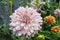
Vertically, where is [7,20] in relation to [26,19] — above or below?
below

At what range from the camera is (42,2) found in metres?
1.39

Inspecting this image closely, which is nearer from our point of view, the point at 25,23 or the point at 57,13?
the point at 25,23

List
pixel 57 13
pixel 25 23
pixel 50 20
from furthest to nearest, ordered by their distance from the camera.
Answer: pixel 57 13 → pixel 50 20 → pixel 25 23

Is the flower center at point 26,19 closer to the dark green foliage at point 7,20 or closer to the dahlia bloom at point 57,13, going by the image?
the dark green foliage at point 7,20

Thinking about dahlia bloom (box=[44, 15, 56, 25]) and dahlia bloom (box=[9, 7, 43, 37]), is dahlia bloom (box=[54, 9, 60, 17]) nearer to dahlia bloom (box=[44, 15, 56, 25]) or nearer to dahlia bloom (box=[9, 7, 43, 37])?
dahlia bloom (box=[44, 15, 56, 25])

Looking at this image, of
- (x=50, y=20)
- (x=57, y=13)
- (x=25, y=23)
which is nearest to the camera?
(x=25, y=23)

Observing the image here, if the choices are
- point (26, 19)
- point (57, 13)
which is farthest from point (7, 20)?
point (26, 19)

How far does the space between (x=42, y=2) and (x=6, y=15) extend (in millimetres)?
243

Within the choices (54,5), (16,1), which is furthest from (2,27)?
(54,5)

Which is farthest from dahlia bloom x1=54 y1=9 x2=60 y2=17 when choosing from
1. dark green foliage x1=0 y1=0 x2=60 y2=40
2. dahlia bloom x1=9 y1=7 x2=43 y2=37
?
dahlia bloom x1=9 y1=7 x2=43 y2=37

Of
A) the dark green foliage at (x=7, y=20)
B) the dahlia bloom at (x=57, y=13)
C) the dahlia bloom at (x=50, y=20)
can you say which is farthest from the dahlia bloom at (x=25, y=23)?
the dahlia bloom at (x=57, y=13)

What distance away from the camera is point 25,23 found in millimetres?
882

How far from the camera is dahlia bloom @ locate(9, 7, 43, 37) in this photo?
85cm

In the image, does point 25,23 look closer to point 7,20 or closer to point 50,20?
point 50,20
